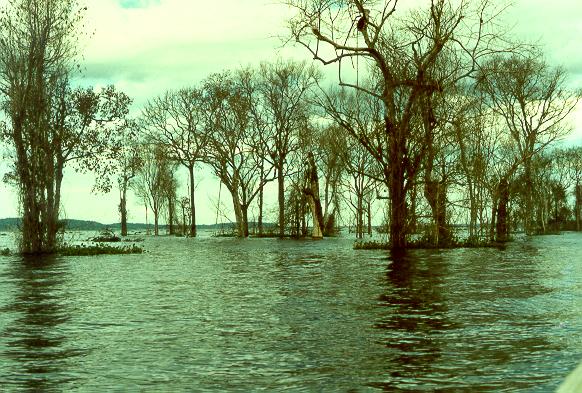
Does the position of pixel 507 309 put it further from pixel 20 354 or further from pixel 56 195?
pixel 56 195

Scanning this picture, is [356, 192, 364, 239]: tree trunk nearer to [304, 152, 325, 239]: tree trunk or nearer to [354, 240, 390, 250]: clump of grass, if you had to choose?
[304, 152, 325, 239]: tree trunk

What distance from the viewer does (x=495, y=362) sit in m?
7.42

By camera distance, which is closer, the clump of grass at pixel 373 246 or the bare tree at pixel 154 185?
the clump of grass at pixel 373 246

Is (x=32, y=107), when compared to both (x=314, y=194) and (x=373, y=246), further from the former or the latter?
(x=314, y=194)

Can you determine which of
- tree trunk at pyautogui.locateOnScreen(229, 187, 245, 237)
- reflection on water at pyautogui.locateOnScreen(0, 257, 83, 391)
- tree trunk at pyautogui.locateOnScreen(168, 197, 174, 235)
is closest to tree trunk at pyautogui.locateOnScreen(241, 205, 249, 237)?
tree trunk at pyautogui.locateOnScreen(229, 187, 245, 237)

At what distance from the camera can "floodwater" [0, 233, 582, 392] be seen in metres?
6.79

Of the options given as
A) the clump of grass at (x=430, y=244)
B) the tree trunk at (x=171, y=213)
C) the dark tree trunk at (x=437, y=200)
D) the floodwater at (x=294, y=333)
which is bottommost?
the floodwater at (x=294, y=333)

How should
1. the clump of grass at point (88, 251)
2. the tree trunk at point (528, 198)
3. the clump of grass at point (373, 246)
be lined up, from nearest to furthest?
1. the clump of grass at point (373, 246)
2. the clump of grass at point (88, 251)
3. the tree trunk at point (528, 198)

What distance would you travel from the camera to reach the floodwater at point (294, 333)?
679 cm

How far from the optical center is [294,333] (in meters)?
9.58

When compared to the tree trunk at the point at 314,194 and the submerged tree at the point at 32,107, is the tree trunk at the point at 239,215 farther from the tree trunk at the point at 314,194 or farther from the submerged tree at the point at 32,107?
the submerged tree at the point at 32,107

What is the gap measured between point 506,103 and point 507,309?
44.6 metres

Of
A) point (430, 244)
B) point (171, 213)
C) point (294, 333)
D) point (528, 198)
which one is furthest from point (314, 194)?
point (294, 333)

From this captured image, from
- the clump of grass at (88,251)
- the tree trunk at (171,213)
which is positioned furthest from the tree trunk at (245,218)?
the clump of grass at (88,251)
